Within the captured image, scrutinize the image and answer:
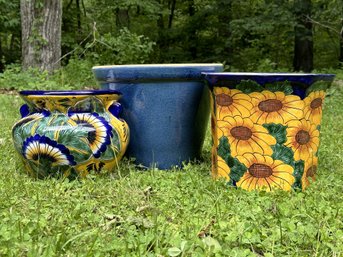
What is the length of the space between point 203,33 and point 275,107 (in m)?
11.0

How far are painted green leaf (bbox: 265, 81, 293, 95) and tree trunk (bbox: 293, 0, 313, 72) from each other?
5.88m

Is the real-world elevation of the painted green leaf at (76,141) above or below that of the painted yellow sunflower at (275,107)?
below

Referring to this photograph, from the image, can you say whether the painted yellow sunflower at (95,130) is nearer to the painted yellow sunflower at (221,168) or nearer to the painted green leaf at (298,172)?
the painted yellow sunflower at (221,168)

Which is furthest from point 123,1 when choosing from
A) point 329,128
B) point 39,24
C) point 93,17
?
point 329,128

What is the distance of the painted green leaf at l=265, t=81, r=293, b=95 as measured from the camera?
1.70 meters

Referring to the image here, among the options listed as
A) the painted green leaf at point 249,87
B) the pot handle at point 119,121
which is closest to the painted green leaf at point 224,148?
the painted green leaf at point 249,87

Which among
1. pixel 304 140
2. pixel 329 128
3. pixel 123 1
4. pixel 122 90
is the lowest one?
pixel 329 128

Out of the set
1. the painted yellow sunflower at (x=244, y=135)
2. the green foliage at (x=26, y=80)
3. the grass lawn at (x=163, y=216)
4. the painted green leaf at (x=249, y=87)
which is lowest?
the green foliage at (x=26, y=80)

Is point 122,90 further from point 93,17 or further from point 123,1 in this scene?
point 93,17

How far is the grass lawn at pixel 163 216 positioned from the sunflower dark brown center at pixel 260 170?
0.31 feet

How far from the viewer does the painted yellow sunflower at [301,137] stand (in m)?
1.73

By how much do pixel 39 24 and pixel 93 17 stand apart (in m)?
7.19

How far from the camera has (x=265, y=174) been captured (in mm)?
1787

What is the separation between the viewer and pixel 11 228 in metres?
1.25
